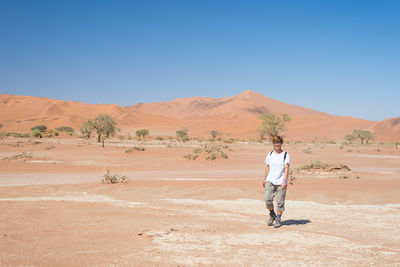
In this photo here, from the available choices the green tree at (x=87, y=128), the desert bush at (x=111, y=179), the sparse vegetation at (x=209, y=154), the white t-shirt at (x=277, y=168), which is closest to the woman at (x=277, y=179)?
the white t-shirt at (x=277, y=168)

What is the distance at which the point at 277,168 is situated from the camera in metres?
6.94

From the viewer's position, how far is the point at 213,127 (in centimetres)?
10412

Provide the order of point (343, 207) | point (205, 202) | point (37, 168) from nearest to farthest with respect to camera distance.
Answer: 1. point (343, 207)
2. point (205, 202)
3. point (37, 168)

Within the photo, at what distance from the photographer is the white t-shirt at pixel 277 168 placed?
6.90 meters

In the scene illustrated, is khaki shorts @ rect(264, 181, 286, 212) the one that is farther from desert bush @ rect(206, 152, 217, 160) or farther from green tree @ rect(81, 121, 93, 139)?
green tree @ rect(81, 121, 93, 139)

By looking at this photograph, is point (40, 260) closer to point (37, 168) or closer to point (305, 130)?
point (37, 168)

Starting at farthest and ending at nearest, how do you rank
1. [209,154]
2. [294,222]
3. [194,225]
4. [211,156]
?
[209,154]
[211,156]
[294,222]
[194,225]

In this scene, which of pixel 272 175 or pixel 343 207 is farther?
pixel 343 207

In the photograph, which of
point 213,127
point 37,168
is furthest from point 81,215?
point 213,127

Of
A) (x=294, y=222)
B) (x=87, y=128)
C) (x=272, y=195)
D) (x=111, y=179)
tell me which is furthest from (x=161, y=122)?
(x=272, y=195)

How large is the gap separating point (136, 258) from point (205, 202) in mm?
5377

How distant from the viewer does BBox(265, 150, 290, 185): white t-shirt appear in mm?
6902

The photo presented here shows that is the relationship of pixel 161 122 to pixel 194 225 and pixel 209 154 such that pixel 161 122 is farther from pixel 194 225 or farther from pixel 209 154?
pixel 194 225

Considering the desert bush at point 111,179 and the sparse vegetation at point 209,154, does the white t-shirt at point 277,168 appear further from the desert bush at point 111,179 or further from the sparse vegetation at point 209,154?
the sparse vegetation at point 209,154
